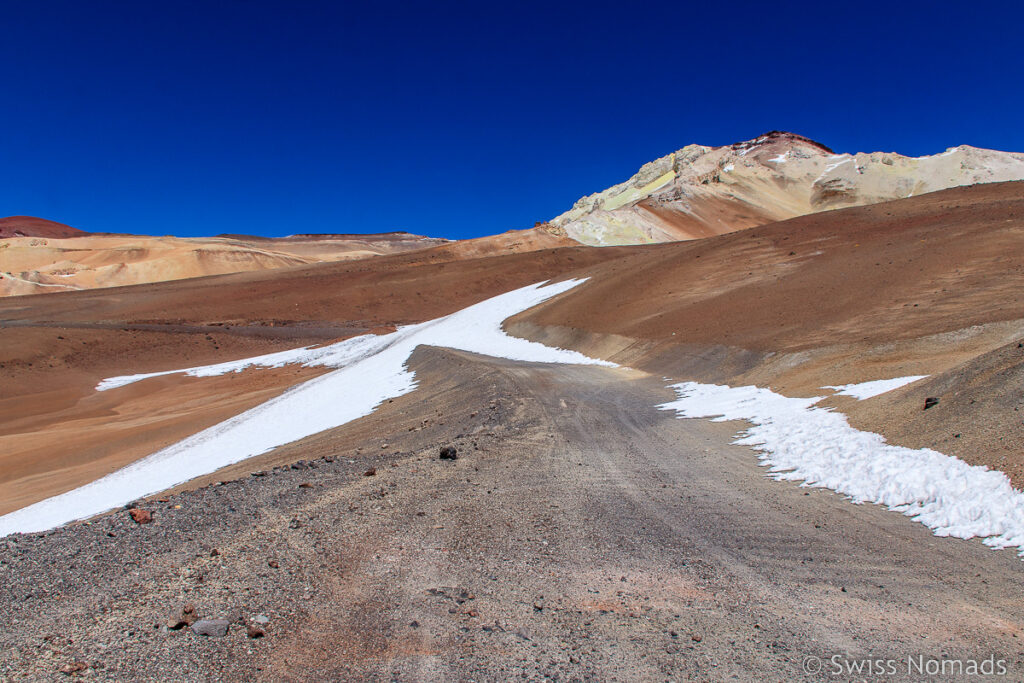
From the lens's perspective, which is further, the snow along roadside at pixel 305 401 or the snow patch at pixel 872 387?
the snow along roadside at pixel 305 401

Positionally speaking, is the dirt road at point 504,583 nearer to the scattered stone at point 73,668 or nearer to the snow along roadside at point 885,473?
the scattered stone at point 73,668

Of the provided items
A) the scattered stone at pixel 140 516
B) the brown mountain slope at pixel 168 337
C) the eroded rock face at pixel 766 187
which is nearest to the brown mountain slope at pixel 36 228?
the brown mountain slope at pixel 168 337

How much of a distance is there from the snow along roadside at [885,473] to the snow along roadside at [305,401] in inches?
404

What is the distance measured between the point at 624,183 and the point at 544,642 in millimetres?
139189

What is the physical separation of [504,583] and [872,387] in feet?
28.0

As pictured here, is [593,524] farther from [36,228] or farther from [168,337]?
[36,228]

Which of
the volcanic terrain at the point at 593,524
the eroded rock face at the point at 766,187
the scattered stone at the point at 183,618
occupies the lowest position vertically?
the volcanic terrain at the point at 593,524

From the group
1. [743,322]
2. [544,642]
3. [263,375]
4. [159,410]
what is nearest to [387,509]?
[544,642]

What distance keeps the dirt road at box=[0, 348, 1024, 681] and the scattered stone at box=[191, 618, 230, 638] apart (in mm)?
47

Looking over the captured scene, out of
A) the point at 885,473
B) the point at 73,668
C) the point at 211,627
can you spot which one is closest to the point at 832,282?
the point at 885,473

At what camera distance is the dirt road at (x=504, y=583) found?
3426 millimetres

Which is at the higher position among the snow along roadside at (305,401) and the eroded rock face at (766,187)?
the eroded rock face at (766,187)

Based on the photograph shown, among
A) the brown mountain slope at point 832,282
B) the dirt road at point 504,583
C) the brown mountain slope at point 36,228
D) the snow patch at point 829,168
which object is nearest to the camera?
the dirt road at point 504,583

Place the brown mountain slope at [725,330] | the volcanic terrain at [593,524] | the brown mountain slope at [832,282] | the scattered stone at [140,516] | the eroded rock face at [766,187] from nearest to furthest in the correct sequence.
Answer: the volcanic terrain at [593,524] → the scattered stone at [140,516] → the brown mountain slope at [725,330] → the brown mountain slope at [832,282] → the eroded rock face at [766,187]
